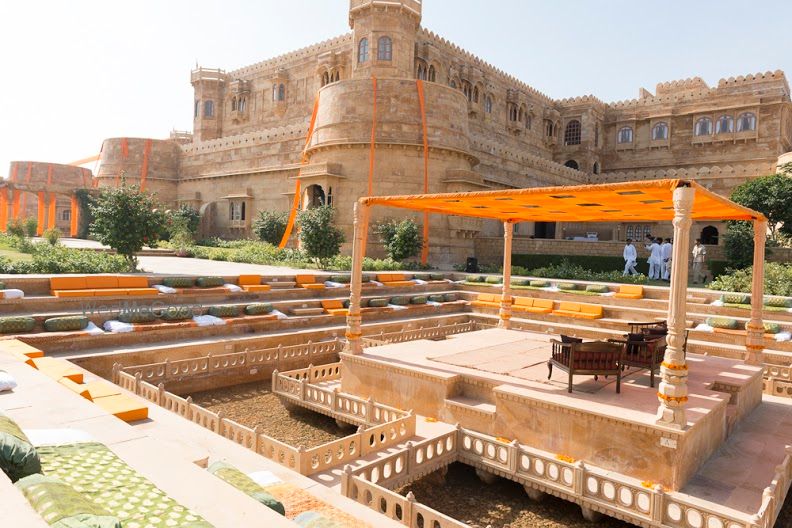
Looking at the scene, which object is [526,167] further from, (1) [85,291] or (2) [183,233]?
(1) [85,291]

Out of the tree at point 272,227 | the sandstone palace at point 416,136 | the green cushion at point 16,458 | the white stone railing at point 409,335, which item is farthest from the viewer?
the tree at point 272,227

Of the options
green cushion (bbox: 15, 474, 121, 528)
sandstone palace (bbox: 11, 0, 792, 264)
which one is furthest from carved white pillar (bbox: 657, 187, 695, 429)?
sandstone palace (bbox: 11, 0, 792, 264)

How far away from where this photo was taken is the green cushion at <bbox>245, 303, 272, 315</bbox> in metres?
14.2

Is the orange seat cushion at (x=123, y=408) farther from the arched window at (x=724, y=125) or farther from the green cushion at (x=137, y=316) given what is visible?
the arched window at (x=724, y=125)

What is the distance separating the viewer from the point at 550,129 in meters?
47.1

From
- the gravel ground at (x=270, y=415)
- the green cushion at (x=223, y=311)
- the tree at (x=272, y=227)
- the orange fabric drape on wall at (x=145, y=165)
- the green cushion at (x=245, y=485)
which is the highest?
the orange fabric drape on wall at (x=145, y=165)

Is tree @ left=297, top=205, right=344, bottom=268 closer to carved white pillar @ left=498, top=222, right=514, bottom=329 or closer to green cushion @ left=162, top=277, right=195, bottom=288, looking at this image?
green cushion @ left=162, top=277, right=195, bottom=288

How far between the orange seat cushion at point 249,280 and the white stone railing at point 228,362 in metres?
3.76

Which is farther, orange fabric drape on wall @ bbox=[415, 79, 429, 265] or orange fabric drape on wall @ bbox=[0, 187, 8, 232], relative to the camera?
orange fabric drape on wall @ bbox=[0, 187, 8, 232]

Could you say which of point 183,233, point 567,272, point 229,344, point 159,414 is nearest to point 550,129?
point 567,272

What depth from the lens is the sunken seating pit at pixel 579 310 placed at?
645 inches

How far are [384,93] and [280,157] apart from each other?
10.5 metres

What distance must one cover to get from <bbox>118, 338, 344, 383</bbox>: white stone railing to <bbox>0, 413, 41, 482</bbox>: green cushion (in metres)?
6.66

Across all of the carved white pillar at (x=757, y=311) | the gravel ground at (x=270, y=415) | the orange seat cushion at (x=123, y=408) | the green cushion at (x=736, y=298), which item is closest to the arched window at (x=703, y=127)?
the green cushion at (x=736, y=298)
